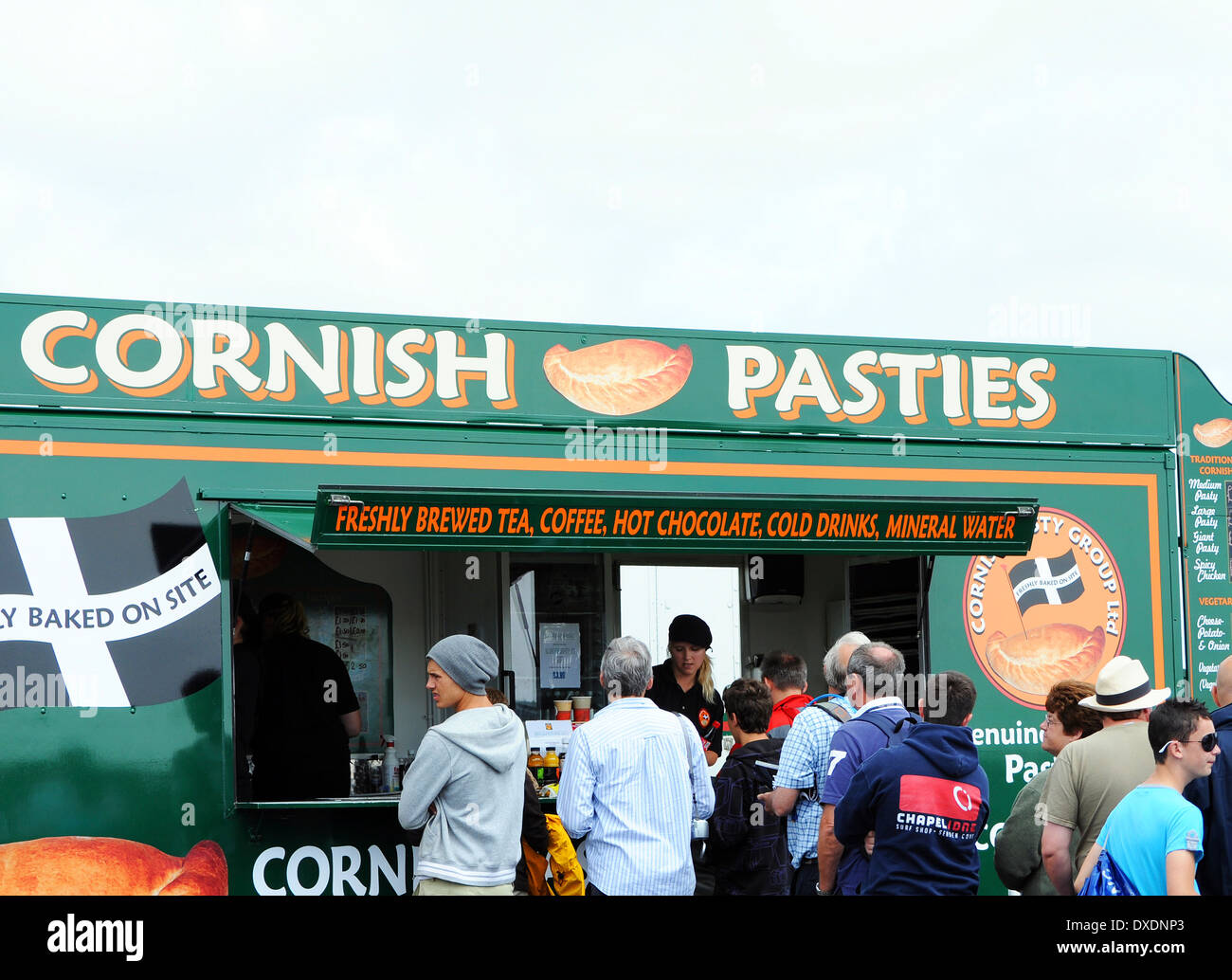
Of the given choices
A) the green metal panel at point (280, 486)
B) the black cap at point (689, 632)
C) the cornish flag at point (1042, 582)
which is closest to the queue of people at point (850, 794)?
the green metal panel at point (280, 486)

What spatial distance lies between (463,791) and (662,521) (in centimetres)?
204

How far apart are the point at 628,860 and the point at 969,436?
319cm

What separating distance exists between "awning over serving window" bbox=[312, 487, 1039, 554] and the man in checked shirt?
1.16 metres

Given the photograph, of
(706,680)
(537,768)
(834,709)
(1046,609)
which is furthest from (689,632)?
(834,709)

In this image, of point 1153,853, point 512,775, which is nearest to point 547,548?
point 512,775

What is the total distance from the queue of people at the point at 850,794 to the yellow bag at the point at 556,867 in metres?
0.07

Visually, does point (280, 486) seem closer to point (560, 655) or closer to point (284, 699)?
point (284, 699)

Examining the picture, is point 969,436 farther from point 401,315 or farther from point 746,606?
point 401,315

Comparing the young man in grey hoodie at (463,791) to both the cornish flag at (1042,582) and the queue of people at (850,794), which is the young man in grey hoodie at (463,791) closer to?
the queue of people at (850,794)

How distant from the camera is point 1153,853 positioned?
3.46 m

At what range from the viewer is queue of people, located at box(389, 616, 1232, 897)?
3672mm

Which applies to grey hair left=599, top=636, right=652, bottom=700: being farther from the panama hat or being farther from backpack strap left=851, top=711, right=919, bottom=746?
the panama hat

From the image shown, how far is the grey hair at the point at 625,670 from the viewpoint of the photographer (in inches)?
179

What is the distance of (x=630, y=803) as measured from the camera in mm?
4371
